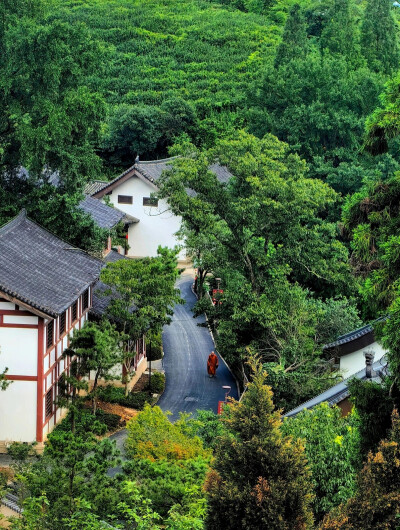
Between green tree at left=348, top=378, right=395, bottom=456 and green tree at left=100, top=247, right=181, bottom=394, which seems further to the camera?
green tree at left=100, top=247, right=181, bottom=394

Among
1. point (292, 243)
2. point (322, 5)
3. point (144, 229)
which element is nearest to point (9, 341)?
point (292, 243)

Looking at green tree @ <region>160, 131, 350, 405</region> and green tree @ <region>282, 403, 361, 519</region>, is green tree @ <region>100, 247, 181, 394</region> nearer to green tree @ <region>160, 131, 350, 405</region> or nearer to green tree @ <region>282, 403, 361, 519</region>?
green tree @ <region>160, 131, 350, 405</region>

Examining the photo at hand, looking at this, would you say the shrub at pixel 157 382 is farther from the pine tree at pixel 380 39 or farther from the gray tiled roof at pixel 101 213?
the pine tree at pixel 380 39

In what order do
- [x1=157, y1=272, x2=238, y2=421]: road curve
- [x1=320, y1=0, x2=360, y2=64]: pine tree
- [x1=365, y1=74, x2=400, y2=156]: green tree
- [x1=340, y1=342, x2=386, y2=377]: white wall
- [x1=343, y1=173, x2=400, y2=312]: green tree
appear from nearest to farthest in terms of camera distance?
[x1=343, y1=173, x2=400, y2=312]: green tree < [x1=365, y1=74, x2=400, y2=156]: green tree < [x1=340, y1=342, x2=386, y2=377]: white wall < [x1=157, y1=272, x2=238, y2=421]: road curve < [x1=320, y1=0, x2=360, y2=64]: pine tree

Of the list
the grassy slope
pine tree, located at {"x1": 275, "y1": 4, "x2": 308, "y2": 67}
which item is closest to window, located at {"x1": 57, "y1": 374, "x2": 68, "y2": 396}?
pine tree, located at {"x1": 275, "y1": 4, "x2": 308, "y2": 67}

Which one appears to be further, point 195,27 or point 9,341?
point 195,27

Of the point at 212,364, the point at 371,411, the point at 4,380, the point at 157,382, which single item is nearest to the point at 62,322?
the point at 4,380

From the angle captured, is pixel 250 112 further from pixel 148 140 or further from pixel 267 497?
pixel 267 497
